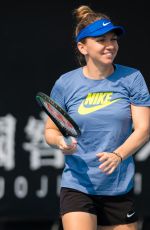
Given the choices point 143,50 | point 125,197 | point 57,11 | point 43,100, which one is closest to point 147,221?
point 143,50

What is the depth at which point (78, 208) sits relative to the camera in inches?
164

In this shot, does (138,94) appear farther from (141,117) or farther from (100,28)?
(100,28)

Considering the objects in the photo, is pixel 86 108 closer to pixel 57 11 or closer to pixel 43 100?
pixel 43 100

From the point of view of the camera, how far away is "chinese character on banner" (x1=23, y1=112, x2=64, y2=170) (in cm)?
660

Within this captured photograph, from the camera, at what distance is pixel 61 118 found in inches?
160

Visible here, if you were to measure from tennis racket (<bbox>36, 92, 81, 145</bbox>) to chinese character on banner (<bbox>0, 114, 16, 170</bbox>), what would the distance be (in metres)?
2.50

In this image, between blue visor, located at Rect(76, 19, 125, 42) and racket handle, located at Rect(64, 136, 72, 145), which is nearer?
racket handle, located at Rect(64, 136, 72, 145)

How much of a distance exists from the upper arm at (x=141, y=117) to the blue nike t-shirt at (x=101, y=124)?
0.02 m

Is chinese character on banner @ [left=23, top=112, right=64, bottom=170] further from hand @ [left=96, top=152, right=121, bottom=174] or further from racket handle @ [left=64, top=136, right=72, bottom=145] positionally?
hand @ [left=96, top=152, right=121, bottom=174]

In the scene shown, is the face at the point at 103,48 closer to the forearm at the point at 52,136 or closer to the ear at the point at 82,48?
the ear at the point at 82,48

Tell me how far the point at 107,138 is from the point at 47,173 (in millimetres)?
2465

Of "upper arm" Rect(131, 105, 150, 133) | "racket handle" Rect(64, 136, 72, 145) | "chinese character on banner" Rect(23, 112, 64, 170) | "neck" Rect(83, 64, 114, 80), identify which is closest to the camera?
"racket handle" Rect(64, 136, 72, 145)

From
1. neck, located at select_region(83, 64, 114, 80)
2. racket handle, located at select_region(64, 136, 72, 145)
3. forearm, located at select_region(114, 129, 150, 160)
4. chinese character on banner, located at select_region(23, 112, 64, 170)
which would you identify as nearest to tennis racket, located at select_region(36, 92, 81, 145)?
racket handle, located at select_region(64, 136, 72, 145)

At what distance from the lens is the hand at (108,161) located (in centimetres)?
391
